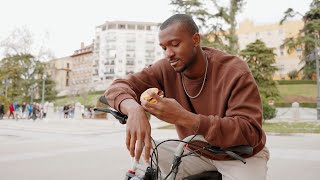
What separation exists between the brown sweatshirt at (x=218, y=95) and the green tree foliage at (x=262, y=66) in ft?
94.0

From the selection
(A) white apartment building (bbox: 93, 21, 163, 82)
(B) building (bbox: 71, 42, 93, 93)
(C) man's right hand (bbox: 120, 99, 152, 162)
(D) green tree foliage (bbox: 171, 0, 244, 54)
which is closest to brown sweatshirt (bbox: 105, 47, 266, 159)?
(C) man's right hand (bbox: 120, 99, 152, 162)

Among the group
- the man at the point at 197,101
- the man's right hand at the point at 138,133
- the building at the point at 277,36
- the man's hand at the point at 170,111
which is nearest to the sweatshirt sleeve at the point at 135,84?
the man at the point at 197,101

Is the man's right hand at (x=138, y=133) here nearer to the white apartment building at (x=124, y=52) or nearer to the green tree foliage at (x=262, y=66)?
the green tree foliage at (x=262, y=66)

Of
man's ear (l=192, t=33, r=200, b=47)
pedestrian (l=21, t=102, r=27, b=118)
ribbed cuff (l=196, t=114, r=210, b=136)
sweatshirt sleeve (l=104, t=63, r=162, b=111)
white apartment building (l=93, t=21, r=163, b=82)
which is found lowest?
pedestrian (l=21, t=102, r=27, b=118)

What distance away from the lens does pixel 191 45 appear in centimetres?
180

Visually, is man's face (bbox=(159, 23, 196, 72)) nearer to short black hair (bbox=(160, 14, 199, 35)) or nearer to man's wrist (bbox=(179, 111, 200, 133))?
short black hair (bbox=(160, 14, 199, 35))

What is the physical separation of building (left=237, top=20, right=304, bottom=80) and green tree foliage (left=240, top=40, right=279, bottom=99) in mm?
39502

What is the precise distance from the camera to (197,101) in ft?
6.07

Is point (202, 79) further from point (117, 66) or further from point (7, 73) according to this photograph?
point (117, 66)

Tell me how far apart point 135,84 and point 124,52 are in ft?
299

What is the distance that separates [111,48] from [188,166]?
304 feet

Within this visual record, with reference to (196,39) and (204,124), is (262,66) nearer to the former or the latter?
(196,39)

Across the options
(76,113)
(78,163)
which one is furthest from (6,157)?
(76,113)

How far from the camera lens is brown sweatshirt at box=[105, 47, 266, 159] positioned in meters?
1.49
